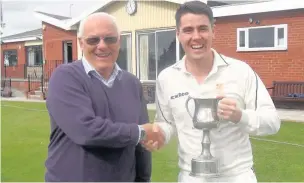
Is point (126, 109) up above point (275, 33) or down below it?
below

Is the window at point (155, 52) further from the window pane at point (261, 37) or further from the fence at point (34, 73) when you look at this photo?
the fence at point (34, 73)

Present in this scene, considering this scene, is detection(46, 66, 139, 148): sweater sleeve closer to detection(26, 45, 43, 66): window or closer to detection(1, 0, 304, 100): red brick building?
detection(1, 0, 304, 100): red brick building

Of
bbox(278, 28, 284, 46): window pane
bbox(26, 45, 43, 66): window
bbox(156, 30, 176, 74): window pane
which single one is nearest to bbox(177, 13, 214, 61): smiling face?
bbox(278, 28, 284, 46): window pane

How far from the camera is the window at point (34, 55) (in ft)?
94.5

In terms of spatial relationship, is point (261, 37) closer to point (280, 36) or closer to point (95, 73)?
point (280, 36)

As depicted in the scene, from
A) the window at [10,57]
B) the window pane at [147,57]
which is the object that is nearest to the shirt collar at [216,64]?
the window pane at [147,57]

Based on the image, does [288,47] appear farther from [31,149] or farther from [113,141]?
[113,141]

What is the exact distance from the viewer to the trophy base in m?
2.46

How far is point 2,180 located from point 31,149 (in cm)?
203

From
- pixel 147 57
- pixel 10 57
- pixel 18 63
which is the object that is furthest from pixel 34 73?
pixel 147 57

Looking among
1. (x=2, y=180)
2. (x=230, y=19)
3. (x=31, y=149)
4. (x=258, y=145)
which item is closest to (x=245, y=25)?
(x=230, y=19)

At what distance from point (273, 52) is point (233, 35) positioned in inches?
61.4

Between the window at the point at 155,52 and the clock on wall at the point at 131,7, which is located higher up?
the clock on wall at the point at 131,7

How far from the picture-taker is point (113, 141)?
2.37 m
